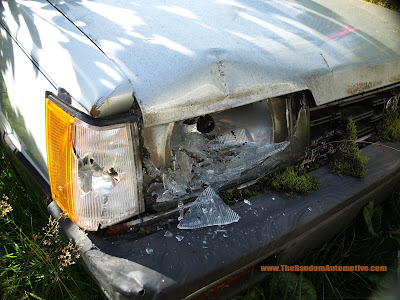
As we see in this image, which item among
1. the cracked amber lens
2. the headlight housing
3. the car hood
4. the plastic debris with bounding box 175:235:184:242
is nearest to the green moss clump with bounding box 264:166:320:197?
the car hood

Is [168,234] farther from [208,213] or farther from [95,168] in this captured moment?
[95,168]

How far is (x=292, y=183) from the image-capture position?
72.6 inches

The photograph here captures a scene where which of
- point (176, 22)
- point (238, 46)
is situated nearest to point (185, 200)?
point (238, 46)

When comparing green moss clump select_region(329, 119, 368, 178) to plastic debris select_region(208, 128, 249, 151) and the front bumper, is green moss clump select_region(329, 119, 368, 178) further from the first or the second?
plastic debris select_region(208, 128, 249, 151)

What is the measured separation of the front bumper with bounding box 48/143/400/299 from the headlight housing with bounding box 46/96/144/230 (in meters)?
0.09

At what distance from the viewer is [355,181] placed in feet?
6.52

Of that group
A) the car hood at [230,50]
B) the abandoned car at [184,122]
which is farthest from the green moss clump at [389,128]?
the car hood at [230,50]

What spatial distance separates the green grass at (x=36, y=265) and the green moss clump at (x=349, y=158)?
53.0 inches

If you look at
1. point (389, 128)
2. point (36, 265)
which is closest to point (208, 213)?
point (36, 265)

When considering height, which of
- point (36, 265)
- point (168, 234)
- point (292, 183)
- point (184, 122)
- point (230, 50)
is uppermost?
point (230, 50)

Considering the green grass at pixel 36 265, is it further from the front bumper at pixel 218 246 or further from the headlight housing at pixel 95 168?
the front bumper at pixel 218 246

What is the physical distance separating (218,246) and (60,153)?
70 centimetres

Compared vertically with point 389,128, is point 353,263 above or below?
below

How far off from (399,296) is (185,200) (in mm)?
1210
